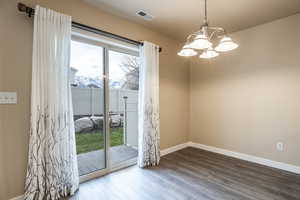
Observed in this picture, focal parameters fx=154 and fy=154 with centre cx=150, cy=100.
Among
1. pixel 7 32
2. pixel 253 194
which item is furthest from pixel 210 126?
pixel 7 32

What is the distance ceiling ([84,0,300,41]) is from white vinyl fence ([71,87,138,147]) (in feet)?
4.24

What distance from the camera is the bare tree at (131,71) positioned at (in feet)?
9.32

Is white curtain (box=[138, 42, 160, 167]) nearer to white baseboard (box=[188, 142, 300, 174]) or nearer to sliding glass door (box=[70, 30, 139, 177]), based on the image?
sliding glass door (box=[70, 30, 139, 177])

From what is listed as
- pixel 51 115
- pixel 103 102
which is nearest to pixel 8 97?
pixel 51 115

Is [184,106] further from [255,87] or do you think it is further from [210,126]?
[255,87]

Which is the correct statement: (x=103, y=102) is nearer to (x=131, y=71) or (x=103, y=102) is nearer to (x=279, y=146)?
(x=131, y=71)

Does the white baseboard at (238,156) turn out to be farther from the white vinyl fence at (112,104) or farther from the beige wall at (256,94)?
the white vinyl fence at (112,104)

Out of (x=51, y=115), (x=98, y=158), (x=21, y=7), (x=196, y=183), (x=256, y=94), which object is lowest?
(x=196, y=183)

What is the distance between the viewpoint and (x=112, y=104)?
2646 mm

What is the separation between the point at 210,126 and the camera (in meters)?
3.61

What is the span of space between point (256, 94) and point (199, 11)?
1870mm

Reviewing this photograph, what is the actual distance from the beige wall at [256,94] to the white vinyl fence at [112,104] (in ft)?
5.67

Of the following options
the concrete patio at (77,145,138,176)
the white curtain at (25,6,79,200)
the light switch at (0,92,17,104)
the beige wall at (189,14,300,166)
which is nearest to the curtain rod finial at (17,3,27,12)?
the white curtain at (25,6,79,200)

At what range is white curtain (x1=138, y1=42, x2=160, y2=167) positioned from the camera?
278 cm
